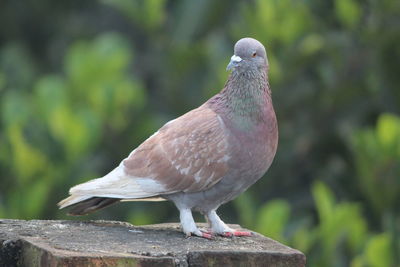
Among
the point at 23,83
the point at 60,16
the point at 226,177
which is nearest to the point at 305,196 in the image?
the point at 23,83

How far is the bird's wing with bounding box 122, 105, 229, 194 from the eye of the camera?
279 inches

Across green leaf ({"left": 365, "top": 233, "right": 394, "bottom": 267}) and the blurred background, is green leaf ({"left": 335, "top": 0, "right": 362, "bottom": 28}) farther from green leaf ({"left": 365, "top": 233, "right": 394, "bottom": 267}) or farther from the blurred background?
green leaf ({"left": 365, "top": 233, "right": 394, "bottom": 267})

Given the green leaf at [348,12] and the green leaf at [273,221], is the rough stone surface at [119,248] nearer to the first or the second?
the green leaf at [273,221]

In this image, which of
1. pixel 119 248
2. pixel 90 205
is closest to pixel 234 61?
pixel 90 205

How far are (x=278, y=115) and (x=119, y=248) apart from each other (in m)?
6.05

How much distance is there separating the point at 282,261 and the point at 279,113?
591cm

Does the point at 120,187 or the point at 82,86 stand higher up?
the point at 82,86

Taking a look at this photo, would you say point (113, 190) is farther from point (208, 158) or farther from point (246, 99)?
point (246, 99)

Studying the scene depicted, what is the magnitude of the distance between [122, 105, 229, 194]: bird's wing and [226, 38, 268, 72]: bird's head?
13.9 inches

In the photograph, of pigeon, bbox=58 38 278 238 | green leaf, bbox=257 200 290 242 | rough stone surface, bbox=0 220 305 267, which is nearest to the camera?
rough stone surface, bbox=0 220 305 267

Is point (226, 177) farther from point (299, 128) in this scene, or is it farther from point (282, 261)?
point (299, 128)

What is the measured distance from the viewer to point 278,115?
39.9 ft

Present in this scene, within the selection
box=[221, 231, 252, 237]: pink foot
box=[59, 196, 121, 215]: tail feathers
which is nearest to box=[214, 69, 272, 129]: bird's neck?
box=[221, 231, 252, 237]: pink foot

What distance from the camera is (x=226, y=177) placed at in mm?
7094
